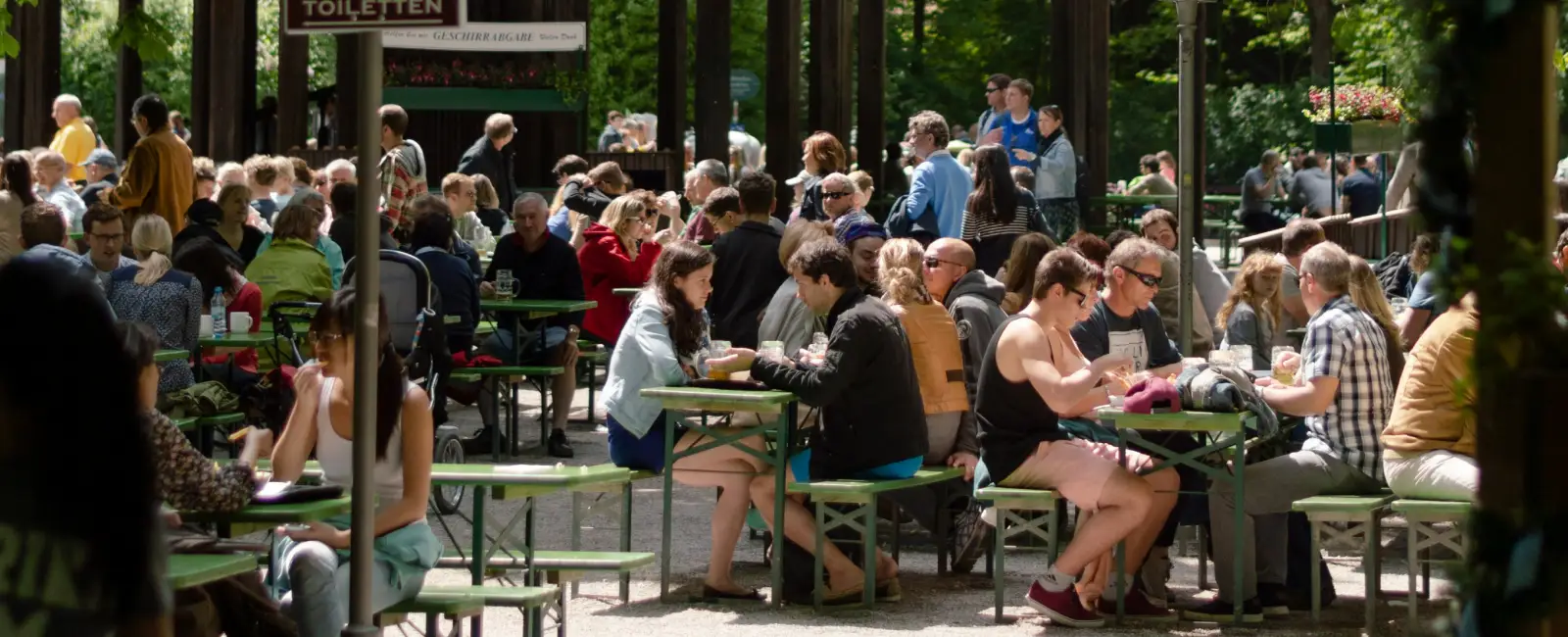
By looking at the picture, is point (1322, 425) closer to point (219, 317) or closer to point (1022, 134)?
point (219, 317)

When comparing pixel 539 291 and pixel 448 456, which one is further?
pixel 539 291

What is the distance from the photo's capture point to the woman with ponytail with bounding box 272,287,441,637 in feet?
21.9

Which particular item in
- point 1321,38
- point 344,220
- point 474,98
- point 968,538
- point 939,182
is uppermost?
point 1321,38

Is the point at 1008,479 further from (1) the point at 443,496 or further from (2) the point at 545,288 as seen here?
(2) the point at 545,288

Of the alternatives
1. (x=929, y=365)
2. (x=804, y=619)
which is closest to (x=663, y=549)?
(x=804, y=619)

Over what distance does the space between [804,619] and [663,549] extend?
2.33 feet

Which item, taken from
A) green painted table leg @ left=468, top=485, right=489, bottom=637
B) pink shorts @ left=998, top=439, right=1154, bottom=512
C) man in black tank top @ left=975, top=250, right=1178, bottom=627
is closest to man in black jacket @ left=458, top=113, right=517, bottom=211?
man in black tank top @ left=975, top=250, right=1178, bottom=627

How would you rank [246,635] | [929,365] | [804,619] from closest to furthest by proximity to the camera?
[246,635], [804,619], [929,365]

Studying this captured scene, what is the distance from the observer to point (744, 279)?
12117 mm

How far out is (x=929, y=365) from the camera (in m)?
9.59

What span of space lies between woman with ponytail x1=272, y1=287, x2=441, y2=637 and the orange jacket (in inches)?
119

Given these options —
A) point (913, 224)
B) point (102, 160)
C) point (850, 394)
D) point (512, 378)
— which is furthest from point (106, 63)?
point (850, 394)

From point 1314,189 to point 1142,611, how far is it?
2009cm

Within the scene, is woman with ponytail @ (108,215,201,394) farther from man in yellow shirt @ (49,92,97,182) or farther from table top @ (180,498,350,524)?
man in yellow shirt @ (49,92,97,182)
